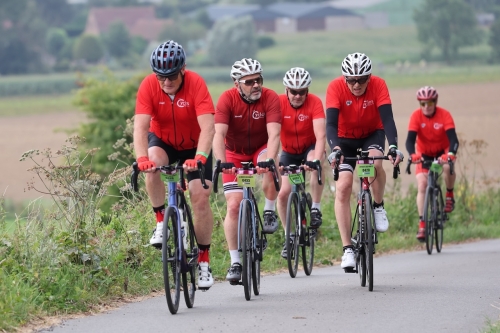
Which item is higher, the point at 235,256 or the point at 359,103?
the point at 359,103

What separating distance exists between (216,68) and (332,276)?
95759mm

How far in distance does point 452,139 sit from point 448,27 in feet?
304

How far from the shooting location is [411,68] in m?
94.6

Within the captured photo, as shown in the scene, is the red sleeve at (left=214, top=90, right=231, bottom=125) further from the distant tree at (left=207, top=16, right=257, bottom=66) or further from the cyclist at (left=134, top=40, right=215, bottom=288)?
the distant tree at (left=207, top=16, right=257, bottom=66)

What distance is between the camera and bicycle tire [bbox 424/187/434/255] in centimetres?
1530

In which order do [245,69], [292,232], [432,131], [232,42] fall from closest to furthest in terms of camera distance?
[245,69]
[292,232]
[432,131]
[232,42]

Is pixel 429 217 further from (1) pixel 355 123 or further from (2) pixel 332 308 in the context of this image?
(2) pixel 332 308

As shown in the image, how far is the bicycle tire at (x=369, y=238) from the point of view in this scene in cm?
989

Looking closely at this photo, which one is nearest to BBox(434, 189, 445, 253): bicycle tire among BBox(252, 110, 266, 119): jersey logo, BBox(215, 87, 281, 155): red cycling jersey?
BBox(215, 87, 281, 155): red cycling jersey

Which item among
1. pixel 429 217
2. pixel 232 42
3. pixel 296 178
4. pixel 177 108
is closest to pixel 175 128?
pixel 177 108

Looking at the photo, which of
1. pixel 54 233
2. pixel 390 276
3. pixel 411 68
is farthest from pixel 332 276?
pixel 411 68

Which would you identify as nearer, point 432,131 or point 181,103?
point 181,103

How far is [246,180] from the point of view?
956 centimetres

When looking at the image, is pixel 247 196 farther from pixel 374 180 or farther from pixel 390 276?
pixel 390 276
